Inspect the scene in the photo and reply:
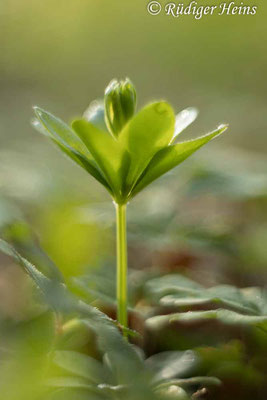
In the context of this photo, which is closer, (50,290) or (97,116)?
(50,290)

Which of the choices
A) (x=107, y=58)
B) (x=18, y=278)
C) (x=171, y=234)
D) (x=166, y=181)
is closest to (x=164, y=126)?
(x=171, y=234)

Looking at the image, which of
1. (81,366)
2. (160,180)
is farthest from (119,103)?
(160,180)

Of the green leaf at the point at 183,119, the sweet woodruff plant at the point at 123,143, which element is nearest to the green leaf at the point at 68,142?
the sweet woodruff plant at the point at 123,143

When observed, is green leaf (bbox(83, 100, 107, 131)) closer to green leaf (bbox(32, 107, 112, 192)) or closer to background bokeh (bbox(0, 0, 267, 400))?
green leaf (bbox(32, 107, 112, 192))

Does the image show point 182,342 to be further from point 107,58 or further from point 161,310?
point 107,58

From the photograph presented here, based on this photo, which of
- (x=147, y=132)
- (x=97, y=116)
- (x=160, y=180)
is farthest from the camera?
(x=160, y=180)

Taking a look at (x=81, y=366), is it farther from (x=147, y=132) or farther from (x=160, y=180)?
(x=160, y=180)

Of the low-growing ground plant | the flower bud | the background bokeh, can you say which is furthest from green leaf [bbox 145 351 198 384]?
the flower bud
